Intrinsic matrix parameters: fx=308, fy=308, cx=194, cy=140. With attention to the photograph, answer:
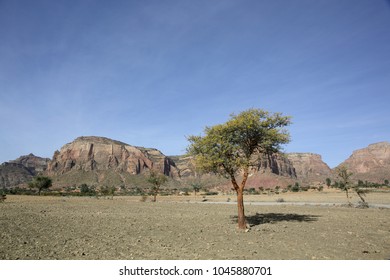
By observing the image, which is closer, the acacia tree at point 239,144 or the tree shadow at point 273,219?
the acacia tree at point 239,144

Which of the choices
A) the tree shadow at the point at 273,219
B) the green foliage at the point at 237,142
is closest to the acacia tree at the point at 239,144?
the green foliage at the point at 237,142

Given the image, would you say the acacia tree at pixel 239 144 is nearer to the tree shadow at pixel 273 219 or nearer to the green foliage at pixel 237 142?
the green foliage at pixel 237 142

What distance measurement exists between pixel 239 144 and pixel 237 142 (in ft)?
0.68

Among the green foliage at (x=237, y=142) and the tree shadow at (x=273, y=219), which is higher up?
the green foliage at (x=237, y=142)

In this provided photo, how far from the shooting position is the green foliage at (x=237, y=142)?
20.4m

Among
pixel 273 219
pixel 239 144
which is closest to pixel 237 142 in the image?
pixel 239 144

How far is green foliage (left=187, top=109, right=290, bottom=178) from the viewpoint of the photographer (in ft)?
66.8

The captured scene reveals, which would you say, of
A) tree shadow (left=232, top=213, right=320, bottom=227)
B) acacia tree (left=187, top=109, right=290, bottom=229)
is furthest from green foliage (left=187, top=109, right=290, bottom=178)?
tree shadow (left=232, top=213, right=320, bottom=227)

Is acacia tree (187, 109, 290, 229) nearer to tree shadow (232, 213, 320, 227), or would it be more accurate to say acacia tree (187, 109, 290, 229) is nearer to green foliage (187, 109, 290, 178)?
green foliage (187, 109, 290, 178)

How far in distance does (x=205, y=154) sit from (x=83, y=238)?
9264 mm

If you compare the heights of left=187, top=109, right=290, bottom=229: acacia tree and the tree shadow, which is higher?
left=187, top=109, right=290, bottom=229: acacia tree

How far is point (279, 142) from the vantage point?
69.8 feet

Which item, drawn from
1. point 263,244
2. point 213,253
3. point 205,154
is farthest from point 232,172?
point 213,253
